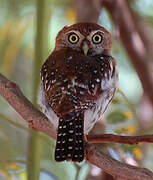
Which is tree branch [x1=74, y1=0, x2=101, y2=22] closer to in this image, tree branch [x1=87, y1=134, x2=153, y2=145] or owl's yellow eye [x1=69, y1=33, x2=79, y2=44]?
owl's yellow eye [x1=69, y1=33, x2=79, y2=44]

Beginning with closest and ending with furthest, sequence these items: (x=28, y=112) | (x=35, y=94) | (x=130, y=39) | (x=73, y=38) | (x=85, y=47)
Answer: (x=28, y=112), (x=35, y=94), (x=85, y=47), (x=73, y=38), (x=130, y=39)

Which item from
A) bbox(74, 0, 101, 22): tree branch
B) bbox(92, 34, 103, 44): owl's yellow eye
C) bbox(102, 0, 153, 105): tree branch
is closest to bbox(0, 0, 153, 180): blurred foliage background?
bbox(102, 0, 153, 105): tree branch

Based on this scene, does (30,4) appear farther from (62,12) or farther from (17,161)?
(17,161)

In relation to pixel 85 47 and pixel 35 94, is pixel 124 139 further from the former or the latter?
pixel 85 47

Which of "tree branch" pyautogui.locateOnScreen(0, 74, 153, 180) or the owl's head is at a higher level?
the owl's head

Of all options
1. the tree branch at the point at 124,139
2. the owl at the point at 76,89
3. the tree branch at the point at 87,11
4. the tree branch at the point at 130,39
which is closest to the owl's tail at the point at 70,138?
the owl at the point at 76,89

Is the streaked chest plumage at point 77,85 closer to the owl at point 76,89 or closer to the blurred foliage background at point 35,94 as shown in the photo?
the owl at point 76,89

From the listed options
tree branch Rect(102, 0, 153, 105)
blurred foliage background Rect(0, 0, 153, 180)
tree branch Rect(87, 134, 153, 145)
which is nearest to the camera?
tree branch Rect(87, 134, 153, 145)

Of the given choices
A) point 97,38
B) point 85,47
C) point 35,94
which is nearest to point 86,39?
point 85,47
